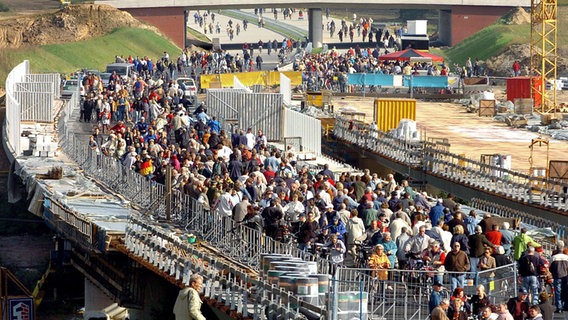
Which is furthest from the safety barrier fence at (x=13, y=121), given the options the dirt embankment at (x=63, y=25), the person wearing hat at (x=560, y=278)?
the dirt embankment at (x=63, y=25)

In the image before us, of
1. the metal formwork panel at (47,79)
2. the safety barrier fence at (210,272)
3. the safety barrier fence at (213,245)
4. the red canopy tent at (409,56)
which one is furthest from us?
the red canopy tent at (409,56)

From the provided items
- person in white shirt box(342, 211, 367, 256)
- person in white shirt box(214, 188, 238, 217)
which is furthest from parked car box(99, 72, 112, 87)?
person in white shirt box(342, 211, 367, 256)

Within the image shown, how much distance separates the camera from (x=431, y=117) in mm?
71938

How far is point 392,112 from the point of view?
5972cm

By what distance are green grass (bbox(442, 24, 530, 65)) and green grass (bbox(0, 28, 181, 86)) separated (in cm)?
1728

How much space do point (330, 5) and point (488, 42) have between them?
1302cm

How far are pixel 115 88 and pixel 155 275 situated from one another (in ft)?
91.8

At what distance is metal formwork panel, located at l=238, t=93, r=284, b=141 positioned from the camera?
53.2m

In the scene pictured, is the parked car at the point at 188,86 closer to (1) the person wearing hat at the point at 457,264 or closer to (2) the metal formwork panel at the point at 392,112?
(2) the metal formwork panel at the point at 392,112

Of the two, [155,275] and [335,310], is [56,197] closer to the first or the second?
[155,275]

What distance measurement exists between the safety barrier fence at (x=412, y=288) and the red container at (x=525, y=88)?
51220 mm

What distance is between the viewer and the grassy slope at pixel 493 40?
98062 mm

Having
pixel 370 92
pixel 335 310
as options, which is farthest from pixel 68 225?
pixel 370 92

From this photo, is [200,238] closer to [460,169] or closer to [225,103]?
[460,169]
